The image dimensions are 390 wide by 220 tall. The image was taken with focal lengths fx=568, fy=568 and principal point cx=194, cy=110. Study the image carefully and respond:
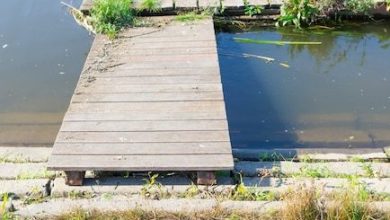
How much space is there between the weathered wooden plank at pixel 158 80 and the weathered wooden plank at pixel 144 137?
0.93m

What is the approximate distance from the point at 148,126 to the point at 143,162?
19.4 inches

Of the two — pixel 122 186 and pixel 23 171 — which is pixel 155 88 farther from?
pixel 23 171

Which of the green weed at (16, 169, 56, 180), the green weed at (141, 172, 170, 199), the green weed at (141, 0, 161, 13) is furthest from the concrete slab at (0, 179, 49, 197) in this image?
the green weed at (141, 0, 161, 13)

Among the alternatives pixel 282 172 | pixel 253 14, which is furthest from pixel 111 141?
pixel 253 14

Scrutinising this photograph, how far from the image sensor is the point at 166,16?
6742mm

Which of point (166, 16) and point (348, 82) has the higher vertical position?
point (166, 16)

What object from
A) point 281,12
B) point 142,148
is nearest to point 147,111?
point 142,148

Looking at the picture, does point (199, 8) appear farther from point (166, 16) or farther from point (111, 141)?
point (111, 141)

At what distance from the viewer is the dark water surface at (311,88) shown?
5328mm

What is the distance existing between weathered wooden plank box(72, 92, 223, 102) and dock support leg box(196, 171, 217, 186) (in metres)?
1.01

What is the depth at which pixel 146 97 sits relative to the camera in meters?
4.76

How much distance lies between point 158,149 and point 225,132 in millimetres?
537

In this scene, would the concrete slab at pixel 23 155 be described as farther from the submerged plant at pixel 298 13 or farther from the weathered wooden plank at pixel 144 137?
the submerged plant at pixel 298 13

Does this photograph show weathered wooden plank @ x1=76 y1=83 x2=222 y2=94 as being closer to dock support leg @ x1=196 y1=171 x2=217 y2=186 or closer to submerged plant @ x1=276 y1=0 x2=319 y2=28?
dock support leg @ x1=196 y1=171 x2=217 y2=186
